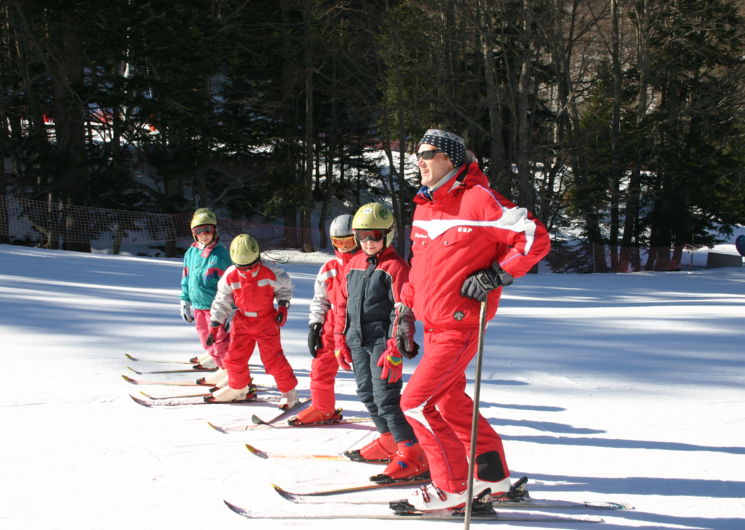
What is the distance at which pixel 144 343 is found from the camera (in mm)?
8242

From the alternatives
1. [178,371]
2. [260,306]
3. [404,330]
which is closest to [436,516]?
[404,330]

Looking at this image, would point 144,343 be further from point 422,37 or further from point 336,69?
point 336,69

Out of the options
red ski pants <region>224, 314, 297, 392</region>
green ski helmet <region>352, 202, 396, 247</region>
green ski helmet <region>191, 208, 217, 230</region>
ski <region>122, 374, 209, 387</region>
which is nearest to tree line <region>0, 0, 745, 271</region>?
green ski helmet <region>191, 208, 217, 230</region>

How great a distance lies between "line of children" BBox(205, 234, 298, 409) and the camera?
5594 millimetres

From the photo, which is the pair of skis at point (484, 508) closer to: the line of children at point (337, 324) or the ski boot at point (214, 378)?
the line of children at point (337, 324)

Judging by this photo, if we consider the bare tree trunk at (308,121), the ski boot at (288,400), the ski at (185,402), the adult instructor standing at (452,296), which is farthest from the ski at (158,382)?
the bare tree trunk at (308,121)

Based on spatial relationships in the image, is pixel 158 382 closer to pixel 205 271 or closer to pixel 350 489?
pixel 205 271

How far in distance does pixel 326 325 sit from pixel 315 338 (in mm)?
181

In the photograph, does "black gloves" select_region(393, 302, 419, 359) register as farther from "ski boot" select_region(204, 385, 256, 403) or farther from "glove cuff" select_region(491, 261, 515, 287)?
"ski boot" select_region(204, 385, 256, 403)

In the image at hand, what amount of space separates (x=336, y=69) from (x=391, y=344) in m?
27.6

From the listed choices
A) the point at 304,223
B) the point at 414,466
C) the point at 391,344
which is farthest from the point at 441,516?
the point at 304,223

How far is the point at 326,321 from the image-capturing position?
507 cm

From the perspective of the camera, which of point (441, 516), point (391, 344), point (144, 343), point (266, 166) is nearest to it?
point (441, 516)

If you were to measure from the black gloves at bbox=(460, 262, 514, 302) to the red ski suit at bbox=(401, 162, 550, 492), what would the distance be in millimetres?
56
